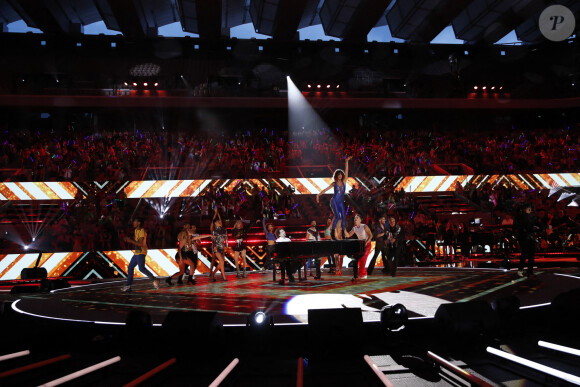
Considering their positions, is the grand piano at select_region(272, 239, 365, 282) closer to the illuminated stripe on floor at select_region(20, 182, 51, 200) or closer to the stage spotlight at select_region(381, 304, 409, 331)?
the stage spotlight at select_region(381, 304, 409, 331)

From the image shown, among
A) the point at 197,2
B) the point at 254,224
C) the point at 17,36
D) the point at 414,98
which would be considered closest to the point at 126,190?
the point at 254,224

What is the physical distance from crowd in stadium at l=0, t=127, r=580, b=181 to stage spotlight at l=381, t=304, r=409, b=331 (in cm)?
1481

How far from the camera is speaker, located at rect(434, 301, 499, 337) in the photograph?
4070 mm

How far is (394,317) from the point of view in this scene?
4262 millimetres

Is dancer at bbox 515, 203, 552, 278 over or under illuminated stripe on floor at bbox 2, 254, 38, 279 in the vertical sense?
over

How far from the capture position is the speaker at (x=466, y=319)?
407cm

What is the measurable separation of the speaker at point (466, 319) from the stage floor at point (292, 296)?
0.52m

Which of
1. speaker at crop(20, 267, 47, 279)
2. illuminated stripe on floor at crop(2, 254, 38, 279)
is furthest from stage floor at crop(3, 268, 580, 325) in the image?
illuminated stripe on floor at crop(2, 254, 38, 279)

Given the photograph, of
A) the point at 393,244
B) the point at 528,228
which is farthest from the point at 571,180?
the point at 393,244

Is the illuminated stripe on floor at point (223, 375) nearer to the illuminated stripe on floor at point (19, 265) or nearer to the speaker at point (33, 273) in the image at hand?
the speaker at point (33, 273)

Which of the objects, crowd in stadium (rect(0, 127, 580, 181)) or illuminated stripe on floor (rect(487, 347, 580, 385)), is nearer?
illuminated stripe on floor (rect(487, 347, 580, 385))

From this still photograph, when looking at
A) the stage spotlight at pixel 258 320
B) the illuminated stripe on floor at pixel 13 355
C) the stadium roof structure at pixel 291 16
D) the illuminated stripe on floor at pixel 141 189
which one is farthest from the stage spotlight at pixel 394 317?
the stadium roof structure at pixel 291 16

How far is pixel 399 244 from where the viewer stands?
9.61 meters

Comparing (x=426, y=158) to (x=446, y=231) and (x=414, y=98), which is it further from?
(x=446, y=231)
